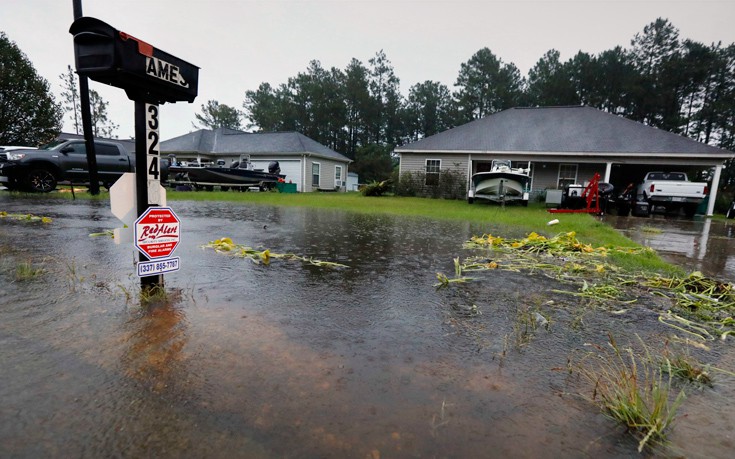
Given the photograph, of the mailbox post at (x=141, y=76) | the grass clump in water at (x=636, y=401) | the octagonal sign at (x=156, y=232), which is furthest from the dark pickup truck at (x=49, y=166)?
the grass clump in water at (x=636, y=401)

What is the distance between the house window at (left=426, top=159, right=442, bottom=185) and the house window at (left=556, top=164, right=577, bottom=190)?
659cm

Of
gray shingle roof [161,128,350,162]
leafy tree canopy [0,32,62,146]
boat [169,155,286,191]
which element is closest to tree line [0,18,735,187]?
leafy tree canopy [0,32,62,146]

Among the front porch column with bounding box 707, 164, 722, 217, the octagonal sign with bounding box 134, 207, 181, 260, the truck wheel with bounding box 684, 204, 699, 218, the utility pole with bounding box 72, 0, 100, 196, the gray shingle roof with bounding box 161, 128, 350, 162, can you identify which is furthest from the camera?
the gray shingle roof with bounding box 161, 128, 350, 162

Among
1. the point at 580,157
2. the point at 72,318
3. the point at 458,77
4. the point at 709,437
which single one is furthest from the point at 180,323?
the point at 458,77

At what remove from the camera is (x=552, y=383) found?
182 centimetres

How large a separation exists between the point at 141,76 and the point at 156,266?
54.5 inches

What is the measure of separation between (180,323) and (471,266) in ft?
10.4

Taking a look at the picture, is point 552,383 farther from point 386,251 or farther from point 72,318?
point 386,251

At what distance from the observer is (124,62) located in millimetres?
2408

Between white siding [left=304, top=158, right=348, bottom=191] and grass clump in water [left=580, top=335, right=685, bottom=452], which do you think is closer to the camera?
grass clump in water [left=580, top=335, right=685, bottom=452]

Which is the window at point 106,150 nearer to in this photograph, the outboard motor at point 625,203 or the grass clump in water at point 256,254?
the grass clump in water at point 256,254

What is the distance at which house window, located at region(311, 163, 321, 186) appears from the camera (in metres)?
27.5

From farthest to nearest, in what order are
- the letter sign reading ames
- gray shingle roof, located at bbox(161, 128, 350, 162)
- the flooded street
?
gray shingle roof, located at bbox(161, 128, 350, 162) → the letter sign reading ames → the flooded street

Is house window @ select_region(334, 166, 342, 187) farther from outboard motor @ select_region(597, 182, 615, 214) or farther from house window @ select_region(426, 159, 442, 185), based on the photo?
outboard motor @ select_region(597, 182, 615, 214)
